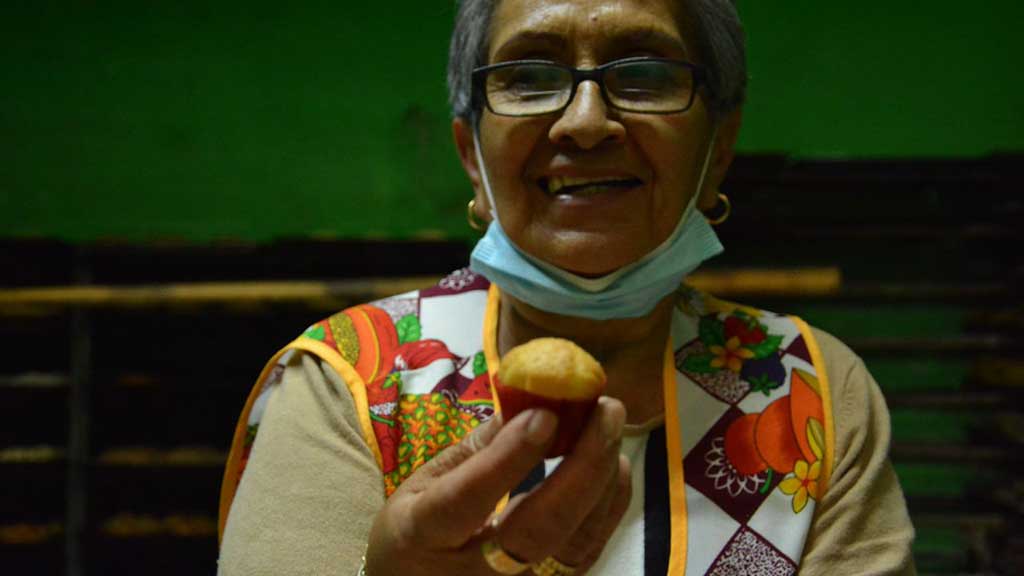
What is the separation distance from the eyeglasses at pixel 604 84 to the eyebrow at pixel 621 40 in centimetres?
3

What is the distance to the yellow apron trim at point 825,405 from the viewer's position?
3.92 feet

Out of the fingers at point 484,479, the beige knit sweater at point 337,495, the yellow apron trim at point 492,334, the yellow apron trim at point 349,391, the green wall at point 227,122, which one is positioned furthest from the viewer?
the green wall at point 227,122

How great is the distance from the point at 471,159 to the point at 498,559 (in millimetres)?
752

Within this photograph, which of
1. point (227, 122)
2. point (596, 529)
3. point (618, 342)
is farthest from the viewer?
point (227, 122)

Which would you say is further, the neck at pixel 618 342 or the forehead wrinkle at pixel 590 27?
the neck at pixel 618 342

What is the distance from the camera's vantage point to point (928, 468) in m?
2.45

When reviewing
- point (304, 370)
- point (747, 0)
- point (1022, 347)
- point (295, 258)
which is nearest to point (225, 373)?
point (295, 258)

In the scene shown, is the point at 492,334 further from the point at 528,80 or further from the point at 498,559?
the point at 498,559

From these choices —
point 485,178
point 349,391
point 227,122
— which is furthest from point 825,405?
point 227,122

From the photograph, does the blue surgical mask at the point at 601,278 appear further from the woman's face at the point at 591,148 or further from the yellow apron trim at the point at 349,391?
the yellow apron trim at the point at 349,391

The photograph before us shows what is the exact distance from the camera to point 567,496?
29.3 inches

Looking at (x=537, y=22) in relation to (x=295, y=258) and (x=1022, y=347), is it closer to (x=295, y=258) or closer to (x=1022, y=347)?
(x=295, y=258)

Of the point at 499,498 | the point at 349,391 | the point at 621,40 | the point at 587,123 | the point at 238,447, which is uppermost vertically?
the point at 621,40

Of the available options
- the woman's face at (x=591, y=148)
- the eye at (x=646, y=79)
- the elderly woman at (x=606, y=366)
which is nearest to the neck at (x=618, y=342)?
the elderly woman at (x=606, y=366)
